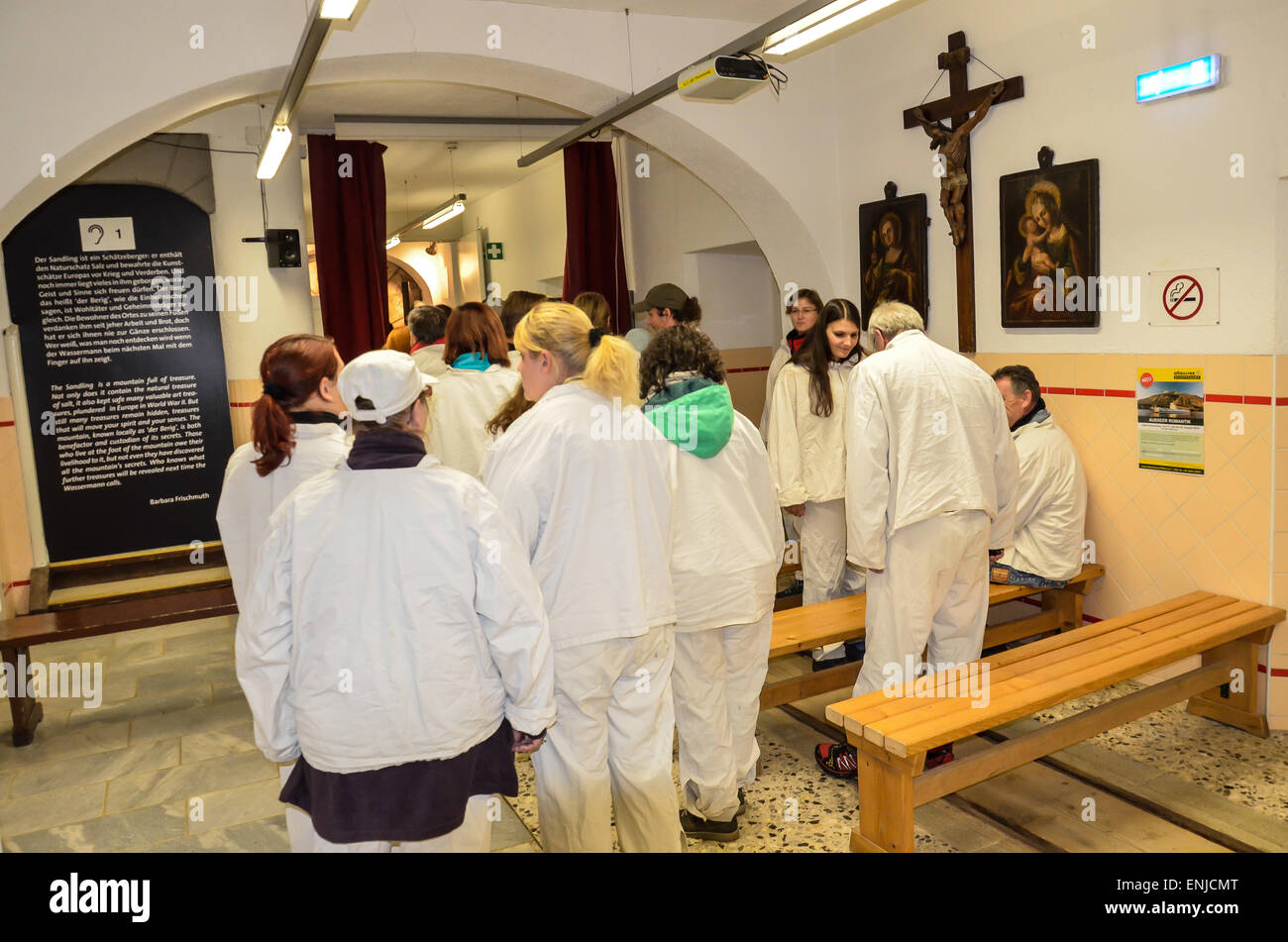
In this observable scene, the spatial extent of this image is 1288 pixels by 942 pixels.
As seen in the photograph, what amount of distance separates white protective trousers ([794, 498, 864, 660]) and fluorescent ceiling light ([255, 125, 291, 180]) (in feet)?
11.5

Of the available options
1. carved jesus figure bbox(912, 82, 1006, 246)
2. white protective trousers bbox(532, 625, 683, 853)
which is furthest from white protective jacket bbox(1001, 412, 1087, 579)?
white protective trousers bbox(532, 625, 683, 853)

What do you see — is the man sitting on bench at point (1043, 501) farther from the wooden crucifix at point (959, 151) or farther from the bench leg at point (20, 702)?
the bench leg at point (20, 702)

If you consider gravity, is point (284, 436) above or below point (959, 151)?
below

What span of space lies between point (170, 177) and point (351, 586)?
20.6ft

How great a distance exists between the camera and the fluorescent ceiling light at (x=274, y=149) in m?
5.37

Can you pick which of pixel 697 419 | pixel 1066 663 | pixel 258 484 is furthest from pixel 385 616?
pixel 1066 663

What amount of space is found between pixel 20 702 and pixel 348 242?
4.44 metres

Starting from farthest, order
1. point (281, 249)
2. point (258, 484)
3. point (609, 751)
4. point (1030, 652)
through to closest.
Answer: point (281, 249) → point (1030, 652) → point (258, 484) → point (609, 751)

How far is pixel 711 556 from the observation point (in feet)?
10.5

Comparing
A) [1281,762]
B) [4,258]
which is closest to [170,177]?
[4,258]

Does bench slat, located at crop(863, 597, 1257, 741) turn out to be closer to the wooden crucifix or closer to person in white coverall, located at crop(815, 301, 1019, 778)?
person in white coverall, located at crop(815, 301, 1019, 778)

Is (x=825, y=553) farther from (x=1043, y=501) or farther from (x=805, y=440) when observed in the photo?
(x=1043, y=501)

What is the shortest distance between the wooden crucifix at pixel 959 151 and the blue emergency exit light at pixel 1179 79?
3.05 feet
